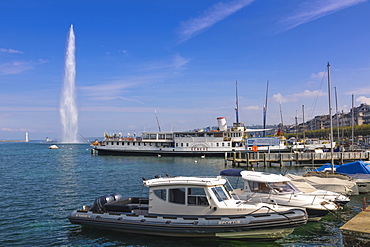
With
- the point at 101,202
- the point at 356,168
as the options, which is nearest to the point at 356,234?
the point at 101,202

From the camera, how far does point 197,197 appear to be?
44.3ft

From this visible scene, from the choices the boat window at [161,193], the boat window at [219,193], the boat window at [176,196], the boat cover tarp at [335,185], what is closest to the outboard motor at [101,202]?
the boat window at [161,193]

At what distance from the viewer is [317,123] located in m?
194

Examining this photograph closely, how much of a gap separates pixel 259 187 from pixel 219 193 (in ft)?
13.0

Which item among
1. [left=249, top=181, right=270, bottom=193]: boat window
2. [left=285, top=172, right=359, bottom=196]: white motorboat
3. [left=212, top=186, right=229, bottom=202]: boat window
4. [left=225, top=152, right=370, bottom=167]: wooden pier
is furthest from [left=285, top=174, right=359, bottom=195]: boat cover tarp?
[left=225, top=152, right=370, bottom=167]: wooden pier

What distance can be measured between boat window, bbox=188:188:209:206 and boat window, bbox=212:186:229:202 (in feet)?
1.81

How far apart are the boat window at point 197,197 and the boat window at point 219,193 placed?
55cm

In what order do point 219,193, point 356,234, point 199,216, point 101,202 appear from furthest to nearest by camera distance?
1. point 101,202
2. point 219,193
3. point 199,216
4. point 356,234

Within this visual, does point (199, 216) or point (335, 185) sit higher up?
point (199, 216)

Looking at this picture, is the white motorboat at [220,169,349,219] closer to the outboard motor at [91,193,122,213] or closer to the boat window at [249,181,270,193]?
the boat window at [249,181,270,193]

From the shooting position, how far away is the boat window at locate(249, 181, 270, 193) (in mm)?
16594

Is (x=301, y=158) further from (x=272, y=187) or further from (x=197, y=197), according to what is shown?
(x=197, y=197)

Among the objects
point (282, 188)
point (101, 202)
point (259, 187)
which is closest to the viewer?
point (101, 202)

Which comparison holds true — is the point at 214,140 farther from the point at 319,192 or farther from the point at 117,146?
the point at 319,192
